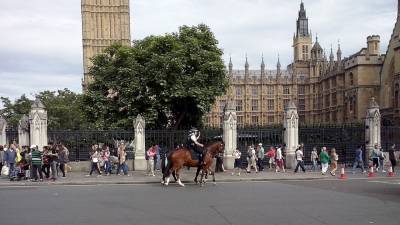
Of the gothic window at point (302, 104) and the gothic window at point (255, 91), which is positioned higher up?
the gothic window at point (255, 91)

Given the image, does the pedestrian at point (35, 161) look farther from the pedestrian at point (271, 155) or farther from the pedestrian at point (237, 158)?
the pedestrian at point (271, 155)

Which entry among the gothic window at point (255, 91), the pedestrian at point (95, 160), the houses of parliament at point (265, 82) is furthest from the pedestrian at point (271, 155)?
the gothic window at point (255, 91)

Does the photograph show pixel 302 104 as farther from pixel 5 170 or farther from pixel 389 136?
pixel 5 170

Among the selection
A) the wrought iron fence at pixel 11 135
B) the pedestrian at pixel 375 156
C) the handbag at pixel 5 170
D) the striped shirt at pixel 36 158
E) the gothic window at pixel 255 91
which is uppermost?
the gothic window at pixel 255 91

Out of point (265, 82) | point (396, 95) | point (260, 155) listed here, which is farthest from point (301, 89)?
point (260, 155)

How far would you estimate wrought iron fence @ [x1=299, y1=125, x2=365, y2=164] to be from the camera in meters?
28.4

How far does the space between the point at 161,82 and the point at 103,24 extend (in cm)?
7171

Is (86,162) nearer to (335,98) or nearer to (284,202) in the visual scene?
(284,202)

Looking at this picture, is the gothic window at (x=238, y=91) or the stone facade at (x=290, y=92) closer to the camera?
the stone facade at (x=290, y=92)

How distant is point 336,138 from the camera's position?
28.6m

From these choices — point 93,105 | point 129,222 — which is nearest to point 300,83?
point 93,105

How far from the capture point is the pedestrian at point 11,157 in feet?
67.6

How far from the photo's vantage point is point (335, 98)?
8638 centimetres

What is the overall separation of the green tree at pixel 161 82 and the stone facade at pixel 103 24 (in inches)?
2506
